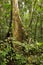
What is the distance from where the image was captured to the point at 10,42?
542cm

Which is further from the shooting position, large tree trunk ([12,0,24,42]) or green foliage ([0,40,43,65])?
large tree trunk ([12,0,24,42])

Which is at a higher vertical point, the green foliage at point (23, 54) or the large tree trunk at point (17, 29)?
the large tree trunk at point (17, 29)

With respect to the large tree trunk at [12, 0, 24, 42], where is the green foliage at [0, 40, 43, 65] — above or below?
below

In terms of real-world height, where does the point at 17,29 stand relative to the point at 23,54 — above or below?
above

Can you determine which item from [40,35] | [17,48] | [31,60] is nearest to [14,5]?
[17,48]

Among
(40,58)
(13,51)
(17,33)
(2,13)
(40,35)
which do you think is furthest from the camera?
(40,35)

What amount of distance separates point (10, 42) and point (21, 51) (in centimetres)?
62

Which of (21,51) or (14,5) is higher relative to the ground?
(14,5)

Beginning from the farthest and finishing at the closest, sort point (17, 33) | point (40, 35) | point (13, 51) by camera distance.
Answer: point (40, 35) < point (17, 33) < point (13, 51)

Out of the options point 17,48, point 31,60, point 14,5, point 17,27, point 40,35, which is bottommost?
point 40,35

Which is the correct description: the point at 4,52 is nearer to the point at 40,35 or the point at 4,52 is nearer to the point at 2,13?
the point at 2,13

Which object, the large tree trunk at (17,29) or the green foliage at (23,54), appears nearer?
the green foliage at (23,54)

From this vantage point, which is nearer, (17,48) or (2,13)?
(17,48)

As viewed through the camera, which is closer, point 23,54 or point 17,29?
point 23,54
